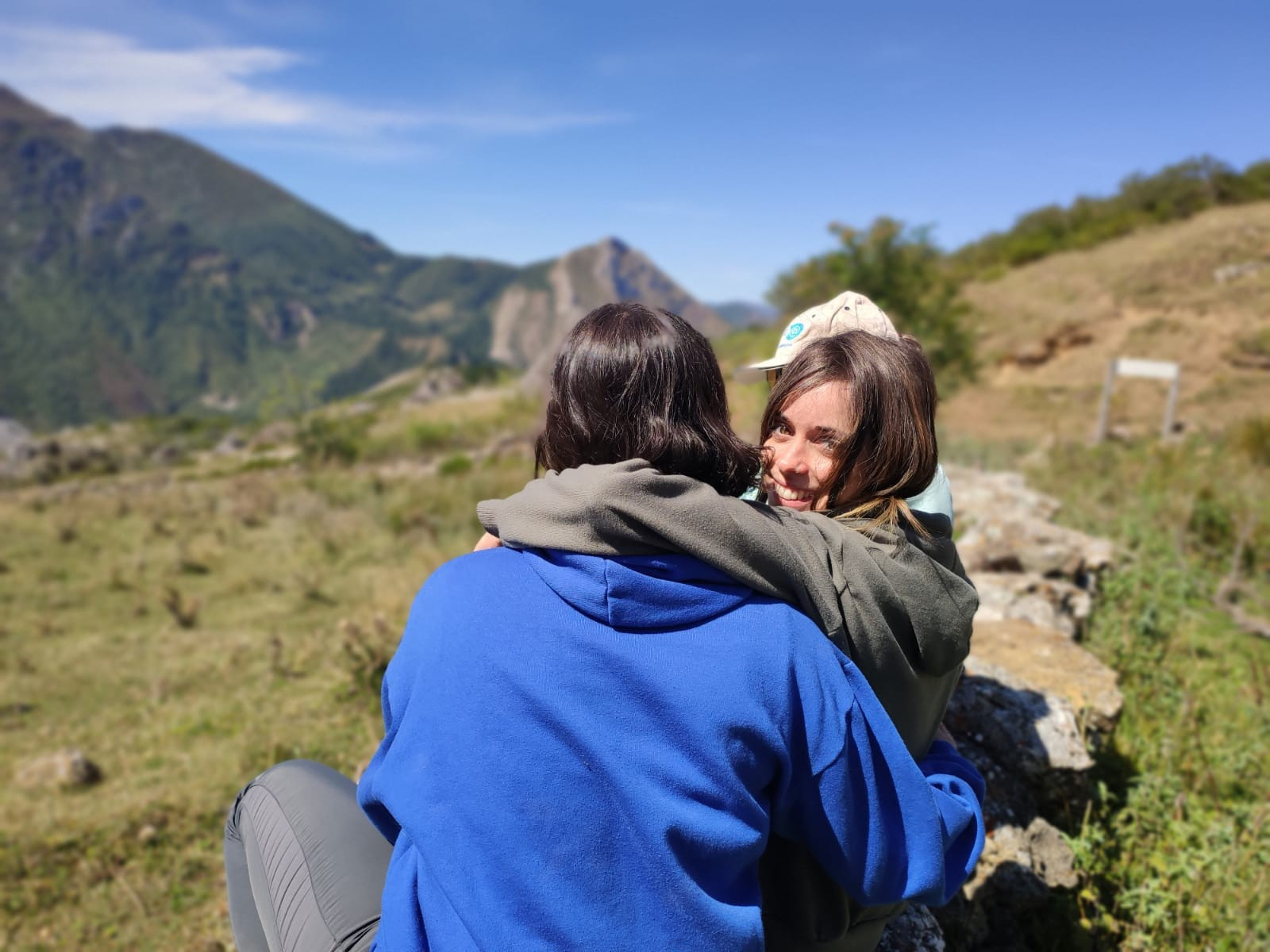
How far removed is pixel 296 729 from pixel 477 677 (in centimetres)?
405

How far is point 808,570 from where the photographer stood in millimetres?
1115

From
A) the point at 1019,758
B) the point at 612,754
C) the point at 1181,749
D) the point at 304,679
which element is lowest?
the point at 304,679

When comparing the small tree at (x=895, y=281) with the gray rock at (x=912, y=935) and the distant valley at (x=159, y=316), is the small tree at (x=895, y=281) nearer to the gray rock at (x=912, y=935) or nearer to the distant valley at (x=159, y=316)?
the gray rock at (x=912, y=935)

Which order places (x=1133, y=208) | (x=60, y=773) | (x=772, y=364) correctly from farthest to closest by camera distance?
(x=1133, y=208)
(x=60, y=773)
(x=772, y=364)

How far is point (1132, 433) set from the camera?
12914mm

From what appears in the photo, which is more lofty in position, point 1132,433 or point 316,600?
point 1132,433

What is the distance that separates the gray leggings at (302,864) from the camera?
1406 millimetres

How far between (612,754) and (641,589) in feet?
0.74

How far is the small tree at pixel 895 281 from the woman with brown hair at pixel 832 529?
48.0 ft

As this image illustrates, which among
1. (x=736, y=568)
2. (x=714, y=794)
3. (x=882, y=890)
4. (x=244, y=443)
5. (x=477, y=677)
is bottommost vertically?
(x=244, y=443)

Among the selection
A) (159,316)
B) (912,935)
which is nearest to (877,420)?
(912,935)

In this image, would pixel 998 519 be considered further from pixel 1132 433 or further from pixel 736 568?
pixel 1132 433

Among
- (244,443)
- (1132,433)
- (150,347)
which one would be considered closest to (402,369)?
(150,347)

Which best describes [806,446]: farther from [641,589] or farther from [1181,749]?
[1181,749]
